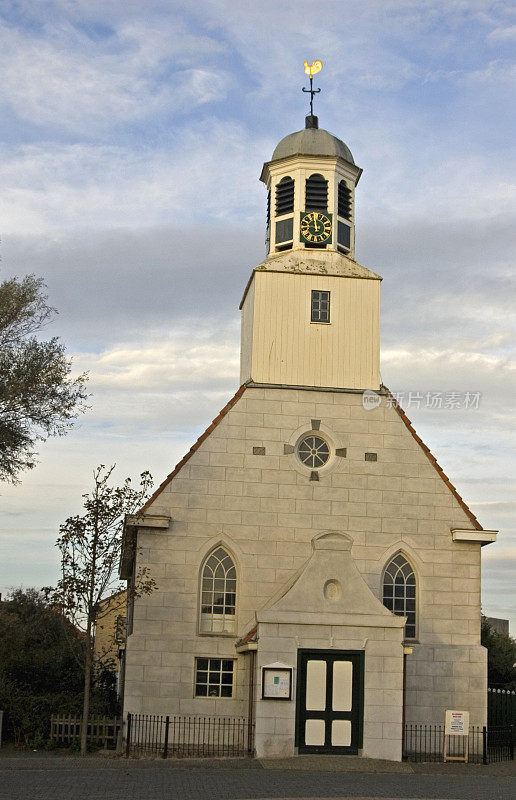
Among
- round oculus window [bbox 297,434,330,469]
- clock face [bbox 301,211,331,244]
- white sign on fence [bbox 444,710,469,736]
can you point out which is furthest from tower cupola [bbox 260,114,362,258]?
white sign on fence [bbox 444,710,469,736]

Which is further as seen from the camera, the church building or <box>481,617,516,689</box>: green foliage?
<box>481,617,516,689</box>: green foliage

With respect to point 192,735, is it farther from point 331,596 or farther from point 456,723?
point 456,723

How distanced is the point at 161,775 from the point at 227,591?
7420 millimetres

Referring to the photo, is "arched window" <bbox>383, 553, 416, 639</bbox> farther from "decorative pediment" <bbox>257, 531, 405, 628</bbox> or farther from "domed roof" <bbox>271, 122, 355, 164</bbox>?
"domed roof" <bbox>271, 122, 355, 164</bbox>

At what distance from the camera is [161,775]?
20.6 metres

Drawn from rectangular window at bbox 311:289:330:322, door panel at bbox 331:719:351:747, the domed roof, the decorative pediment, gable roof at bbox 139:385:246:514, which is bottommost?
door panel at bbox 331:719:351:747

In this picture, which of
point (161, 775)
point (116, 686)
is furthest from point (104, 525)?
point (116, 686)

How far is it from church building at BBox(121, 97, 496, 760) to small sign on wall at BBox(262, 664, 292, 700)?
0.17 ft

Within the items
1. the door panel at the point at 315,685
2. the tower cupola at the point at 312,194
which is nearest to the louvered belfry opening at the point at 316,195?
the tower cupola at the point at 312,194

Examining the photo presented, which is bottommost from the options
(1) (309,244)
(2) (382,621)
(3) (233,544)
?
(2) (382,621)

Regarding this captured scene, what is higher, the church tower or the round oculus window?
the church tower

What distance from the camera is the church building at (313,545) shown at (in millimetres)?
24438

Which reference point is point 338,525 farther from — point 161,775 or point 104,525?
point 161,775

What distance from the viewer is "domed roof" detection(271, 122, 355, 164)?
1234 inches
